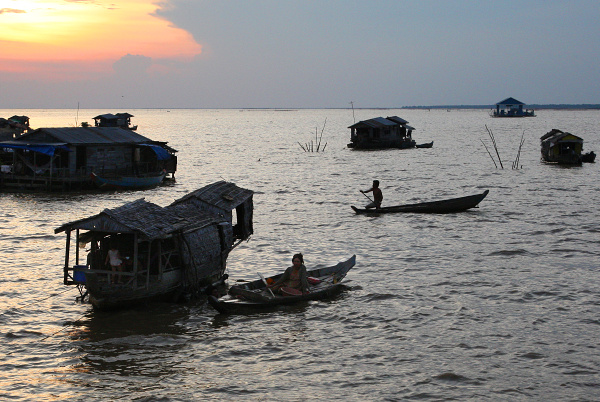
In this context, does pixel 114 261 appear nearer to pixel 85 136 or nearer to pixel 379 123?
pixel 85 136

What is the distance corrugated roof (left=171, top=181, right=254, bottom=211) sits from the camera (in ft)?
55.0

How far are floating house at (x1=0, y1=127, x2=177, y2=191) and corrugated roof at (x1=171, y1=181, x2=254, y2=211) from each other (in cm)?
1654

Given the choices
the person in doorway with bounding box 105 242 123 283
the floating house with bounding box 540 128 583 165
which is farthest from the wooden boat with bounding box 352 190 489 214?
the floating house with bounding box 540 128 583 165

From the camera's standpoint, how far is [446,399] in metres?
10.1

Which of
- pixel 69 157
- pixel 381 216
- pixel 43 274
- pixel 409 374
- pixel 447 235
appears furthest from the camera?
pixel 69 157

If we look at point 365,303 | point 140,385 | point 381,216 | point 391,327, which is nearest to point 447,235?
point 381,216

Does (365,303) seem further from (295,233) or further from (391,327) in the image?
(295,233)

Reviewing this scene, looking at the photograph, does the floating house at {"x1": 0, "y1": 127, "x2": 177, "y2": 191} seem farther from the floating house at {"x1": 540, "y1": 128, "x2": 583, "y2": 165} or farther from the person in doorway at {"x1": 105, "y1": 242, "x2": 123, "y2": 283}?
the floating house at {"x1": 540, "y1": 128, "x2": 583, "y2": 165}

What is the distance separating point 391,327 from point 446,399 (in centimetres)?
327

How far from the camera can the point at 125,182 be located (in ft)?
112

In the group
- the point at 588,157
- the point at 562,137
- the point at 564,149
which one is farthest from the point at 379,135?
the point at 588,157

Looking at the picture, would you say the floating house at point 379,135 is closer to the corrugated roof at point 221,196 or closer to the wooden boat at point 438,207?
the wooden boat at point 438,207

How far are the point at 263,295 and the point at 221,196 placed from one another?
4557 millimetres

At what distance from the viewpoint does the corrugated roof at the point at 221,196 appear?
55.0ft
